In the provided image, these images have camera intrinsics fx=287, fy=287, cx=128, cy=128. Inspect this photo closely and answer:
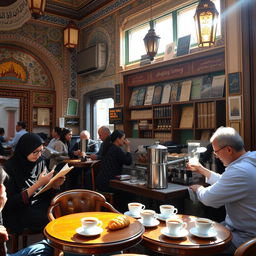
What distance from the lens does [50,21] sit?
8242mm

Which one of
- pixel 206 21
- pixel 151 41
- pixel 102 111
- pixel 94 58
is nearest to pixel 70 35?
pixel 94 58

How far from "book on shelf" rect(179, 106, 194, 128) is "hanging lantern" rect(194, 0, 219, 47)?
5.73 ft

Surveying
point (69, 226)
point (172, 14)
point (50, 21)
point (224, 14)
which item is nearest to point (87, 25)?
point (50, 21)

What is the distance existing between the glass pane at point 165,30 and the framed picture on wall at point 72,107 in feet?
11.0

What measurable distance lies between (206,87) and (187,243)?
12.7 feet

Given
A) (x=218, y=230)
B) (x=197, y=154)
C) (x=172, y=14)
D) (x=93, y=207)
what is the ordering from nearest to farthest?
(x=218, y=230)
(x=93, y=207)
(x=197, y=154)
(x=172, y=14)

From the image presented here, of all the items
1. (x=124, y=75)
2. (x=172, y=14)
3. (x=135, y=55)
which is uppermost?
(x=172, y=14)

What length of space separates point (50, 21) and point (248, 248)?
830cm

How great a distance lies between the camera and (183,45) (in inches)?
218

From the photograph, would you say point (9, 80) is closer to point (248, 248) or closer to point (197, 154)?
point (197, 154)

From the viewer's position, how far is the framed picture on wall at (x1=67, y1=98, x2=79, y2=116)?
8.48m

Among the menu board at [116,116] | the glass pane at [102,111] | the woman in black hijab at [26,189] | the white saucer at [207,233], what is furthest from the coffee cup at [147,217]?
the glass pane at [102,111]

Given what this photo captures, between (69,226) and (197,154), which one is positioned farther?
(197,154)

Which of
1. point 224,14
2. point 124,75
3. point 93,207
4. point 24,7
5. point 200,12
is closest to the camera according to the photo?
point 93,207
